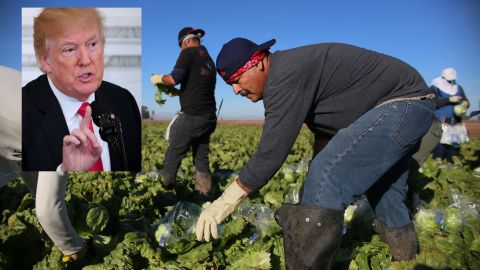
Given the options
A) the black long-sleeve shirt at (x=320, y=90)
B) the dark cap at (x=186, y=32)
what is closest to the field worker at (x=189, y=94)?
the dark cap at (x=186, y=32)

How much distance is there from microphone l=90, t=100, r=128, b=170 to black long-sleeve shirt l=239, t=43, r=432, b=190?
6.35ft

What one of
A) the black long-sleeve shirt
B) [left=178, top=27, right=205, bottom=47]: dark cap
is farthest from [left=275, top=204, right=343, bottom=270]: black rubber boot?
[left=178, top=27, right=205, bottom=47]: dark cap

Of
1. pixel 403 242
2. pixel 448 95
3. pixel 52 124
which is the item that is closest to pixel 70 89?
pixel 52 124

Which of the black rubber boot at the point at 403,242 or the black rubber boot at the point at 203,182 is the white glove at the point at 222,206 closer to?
the black rubber boot at the point at 403,242

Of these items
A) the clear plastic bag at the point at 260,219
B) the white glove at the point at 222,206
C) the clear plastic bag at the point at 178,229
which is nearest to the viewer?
the white glove at the point at 222,206

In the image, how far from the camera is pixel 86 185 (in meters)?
4.40

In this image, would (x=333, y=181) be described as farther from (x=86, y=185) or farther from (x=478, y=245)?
(x=86, y=185)

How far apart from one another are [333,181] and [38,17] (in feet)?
9.51

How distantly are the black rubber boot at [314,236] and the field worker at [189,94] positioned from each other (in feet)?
9.12

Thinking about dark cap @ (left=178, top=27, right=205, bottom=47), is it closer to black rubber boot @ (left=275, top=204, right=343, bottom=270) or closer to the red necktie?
the red necktie

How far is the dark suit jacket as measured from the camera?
137 inches

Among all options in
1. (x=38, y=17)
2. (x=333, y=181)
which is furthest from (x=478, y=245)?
(x=38, y=17)

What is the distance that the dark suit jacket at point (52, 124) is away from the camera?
3488mm

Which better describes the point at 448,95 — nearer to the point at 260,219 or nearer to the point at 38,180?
the point at 260,219
